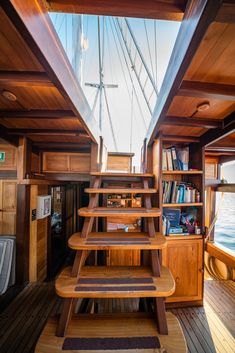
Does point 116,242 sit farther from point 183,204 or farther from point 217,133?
point 217,133

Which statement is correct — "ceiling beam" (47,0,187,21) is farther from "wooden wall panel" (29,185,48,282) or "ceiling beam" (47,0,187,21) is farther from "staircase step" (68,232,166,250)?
"wooden wall panel" (29,185,48,282)

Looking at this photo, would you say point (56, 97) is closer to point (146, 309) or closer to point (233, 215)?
point (146, 309)

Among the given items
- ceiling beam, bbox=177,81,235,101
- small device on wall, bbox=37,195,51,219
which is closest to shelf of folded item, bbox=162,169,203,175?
ceiling beam, bbox=177,81,235,101

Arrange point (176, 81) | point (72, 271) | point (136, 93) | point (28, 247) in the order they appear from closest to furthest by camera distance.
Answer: point (176, 81)
point (72, 271)
point (28, 247)
point (136, 93)

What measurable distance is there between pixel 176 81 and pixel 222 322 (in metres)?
2.58

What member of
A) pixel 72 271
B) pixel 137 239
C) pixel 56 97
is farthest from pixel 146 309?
pixel 56 97

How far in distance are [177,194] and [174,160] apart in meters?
0.45

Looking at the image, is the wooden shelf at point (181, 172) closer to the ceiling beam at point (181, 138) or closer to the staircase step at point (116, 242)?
the ceiling beam at point (181, 138)

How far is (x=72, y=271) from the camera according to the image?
1.26 m

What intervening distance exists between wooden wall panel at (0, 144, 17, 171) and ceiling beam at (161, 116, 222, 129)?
83.8 inches

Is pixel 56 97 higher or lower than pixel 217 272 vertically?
higher

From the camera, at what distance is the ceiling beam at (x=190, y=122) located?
5.55ft

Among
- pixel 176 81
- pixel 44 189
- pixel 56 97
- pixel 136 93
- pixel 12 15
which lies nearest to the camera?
pixel 12 15

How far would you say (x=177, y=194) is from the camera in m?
2.17
